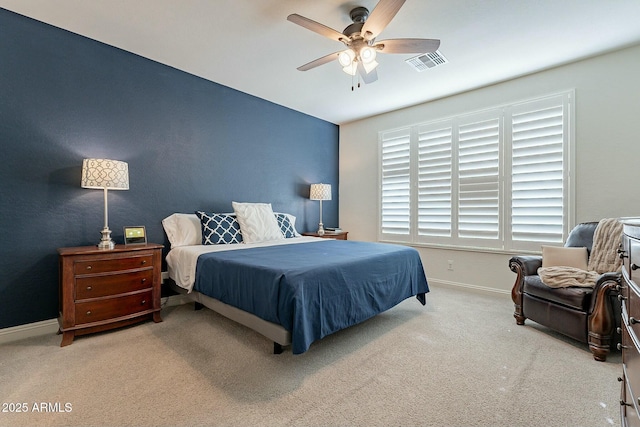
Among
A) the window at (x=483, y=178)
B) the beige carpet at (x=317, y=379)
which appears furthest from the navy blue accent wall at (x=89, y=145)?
the window at (x=483, y=178)

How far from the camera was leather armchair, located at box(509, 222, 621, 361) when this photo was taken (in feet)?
6.93

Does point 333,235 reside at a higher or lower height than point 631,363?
higher

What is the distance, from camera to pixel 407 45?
7.50ft

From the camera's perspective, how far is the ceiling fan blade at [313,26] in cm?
205

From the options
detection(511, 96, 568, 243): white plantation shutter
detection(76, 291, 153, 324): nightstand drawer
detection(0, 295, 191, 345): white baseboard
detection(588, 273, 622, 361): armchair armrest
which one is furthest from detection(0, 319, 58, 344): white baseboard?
detection(511, 96, 568, 243): white plantation shutter

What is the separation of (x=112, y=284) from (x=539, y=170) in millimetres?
4631

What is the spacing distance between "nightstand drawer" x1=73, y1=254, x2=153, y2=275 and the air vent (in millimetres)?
3394

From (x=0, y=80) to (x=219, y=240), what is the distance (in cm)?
228

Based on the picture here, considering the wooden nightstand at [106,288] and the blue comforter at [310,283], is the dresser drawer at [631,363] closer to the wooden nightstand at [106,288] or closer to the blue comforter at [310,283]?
the blue comforter at [310,283]

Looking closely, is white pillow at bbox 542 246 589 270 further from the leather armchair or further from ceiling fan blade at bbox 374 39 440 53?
ceiling fan blade at bbox 374 39 440 53

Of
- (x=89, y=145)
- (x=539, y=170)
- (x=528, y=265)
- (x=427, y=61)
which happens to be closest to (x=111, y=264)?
(x=89, y=145)

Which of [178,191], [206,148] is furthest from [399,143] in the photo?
[178,191]

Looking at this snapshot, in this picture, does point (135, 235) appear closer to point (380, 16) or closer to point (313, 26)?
point (313, 26)

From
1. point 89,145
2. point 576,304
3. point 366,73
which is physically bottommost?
point 576,304
